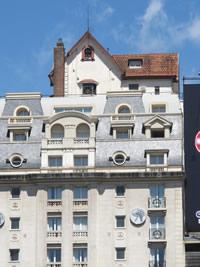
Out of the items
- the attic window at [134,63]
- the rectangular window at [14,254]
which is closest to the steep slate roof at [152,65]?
A: the attic window at [134,63]

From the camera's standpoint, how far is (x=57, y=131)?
135m

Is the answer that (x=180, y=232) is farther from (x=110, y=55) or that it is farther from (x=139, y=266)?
(x=110, y=55)

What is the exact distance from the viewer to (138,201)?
12962 cm

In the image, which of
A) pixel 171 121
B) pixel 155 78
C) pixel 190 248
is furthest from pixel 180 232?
pixel 155 78

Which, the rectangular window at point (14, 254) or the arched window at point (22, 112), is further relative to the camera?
the arched window at point (22, 112)

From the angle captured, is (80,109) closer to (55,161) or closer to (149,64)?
(55,161)

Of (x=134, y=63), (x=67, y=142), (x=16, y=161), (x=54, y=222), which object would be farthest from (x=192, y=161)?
(x=134, y=63)

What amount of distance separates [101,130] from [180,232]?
15796 millimetres

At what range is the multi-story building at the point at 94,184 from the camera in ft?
421

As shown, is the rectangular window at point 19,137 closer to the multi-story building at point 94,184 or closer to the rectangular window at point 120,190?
the multi-story building at point 94,184

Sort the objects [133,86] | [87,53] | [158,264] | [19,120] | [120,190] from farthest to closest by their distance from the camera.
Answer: [87,53] → [133,86] → [19,120] → [120,190] → [158,264]

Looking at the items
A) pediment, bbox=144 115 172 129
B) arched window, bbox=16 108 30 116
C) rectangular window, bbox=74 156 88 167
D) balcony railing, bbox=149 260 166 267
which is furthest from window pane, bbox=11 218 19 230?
pediment, bbox=144 115 172 129

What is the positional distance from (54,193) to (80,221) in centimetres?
452

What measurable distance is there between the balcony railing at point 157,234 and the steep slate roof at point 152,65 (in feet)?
106
